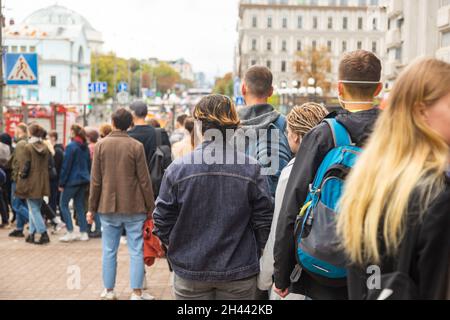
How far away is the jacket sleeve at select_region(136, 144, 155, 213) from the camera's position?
7.34 metres

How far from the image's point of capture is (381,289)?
2.35 m

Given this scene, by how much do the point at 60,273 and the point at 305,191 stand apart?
253 inches

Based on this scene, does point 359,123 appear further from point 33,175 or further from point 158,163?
point 33,175

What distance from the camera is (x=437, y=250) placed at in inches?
89.7

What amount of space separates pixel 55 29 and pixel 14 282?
126193 millimetres

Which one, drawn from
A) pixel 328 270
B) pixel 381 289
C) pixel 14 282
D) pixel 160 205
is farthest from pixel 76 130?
pixel 381 289

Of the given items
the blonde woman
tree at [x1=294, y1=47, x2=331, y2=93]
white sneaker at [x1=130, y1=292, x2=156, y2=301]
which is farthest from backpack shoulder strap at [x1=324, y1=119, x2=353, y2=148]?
tree at [x1=294, y1=47, x2=331, y2=93]

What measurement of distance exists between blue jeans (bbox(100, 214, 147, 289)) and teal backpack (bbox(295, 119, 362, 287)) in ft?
13.7

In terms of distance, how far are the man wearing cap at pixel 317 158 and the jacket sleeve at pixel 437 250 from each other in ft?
3.80

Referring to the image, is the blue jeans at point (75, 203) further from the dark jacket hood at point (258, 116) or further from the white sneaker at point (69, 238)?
the dark jacket hood at point (258, 116)

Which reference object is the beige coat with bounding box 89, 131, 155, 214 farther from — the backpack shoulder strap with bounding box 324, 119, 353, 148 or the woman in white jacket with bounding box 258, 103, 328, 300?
the backpack shoulder strap with bounding box 324, 119, 353, 148

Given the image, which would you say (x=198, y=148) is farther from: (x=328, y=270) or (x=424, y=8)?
(x=424, y=8)

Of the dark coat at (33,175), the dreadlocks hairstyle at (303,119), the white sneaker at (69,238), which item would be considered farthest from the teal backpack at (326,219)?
the white sneaker at (69,238)

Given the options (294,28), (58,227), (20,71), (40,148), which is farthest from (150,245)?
(294,28)
